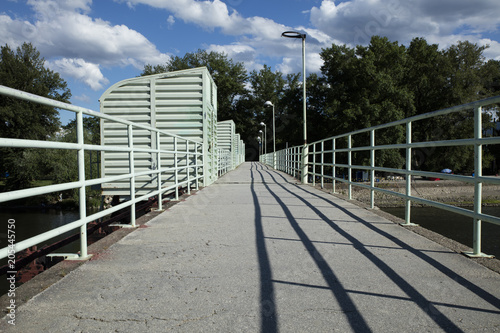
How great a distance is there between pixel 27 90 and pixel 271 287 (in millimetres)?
44433

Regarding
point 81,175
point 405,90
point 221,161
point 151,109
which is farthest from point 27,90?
point 81,175

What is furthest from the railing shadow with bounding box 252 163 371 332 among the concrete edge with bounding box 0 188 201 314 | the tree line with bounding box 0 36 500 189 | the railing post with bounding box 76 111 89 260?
the tree line with bounding box 0 36 500 189

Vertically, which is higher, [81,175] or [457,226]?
[81,175]

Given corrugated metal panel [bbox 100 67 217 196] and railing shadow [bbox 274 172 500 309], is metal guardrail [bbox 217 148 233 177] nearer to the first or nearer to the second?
corrugated metal panel [bbox 100 67 217 196]

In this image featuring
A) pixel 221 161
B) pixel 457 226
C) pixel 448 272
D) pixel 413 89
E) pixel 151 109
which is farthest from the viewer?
pixel 413 89

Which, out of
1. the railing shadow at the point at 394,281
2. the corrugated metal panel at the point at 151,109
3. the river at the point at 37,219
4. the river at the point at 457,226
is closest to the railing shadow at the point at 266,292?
the railing shadow at the point at 394,281

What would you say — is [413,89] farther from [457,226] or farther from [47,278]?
[47,278]

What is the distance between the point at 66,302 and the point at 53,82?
157ft

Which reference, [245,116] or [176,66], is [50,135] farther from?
[245,116]

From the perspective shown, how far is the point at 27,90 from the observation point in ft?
125

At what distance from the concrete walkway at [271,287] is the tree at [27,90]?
3238cm

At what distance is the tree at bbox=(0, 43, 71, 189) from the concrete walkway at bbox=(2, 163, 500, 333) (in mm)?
32381

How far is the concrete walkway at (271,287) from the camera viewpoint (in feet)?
6.35

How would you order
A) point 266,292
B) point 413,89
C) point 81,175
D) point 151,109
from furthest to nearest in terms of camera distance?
point 413,89 → point 151,109 → point 81,175 → point 266,292
